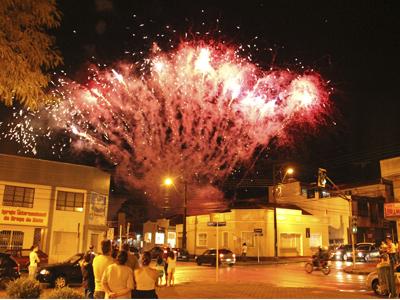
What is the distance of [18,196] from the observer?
32.3m

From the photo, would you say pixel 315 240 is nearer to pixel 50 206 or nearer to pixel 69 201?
pixel 69 201

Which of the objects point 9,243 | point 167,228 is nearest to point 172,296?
point 9,243

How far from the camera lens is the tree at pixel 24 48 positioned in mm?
7246

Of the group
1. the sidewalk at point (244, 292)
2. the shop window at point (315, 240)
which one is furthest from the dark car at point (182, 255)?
the sidewalk at point (244, 292)

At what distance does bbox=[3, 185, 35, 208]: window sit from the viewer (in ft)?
104

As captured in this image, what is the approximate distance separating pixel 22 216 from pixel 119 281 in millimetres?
27486

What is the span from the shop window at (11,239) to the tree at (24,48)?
2614 cm

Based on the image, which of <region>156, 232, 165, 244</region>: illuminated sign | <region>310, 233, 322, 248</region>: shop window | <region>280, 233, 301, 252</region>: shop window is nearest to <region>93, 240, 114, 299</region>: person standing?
<region>280, 233, 301, 252</region>: shop window

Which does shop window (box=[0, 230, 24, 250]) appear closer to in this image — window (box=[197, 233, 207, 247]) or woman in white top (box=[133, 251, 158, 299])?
window (box=[197, 233, 207, 247])

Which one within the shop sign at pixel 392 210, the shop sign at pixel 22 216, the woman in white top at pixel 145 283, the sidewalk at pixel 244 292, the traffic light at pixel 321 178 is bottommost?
the sidewalk at pixel 244 292

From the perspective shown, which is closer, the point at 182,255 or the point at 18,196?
the point at 18,196

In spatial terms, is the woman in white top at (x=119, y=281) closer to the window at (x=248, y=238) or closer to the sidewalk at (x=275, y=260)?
the sidewalk at (x=275, y=260)

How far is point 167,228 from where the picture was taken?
2191 inches

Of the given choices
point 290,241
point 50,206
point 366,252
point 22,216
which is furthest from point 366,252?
point 22,216
